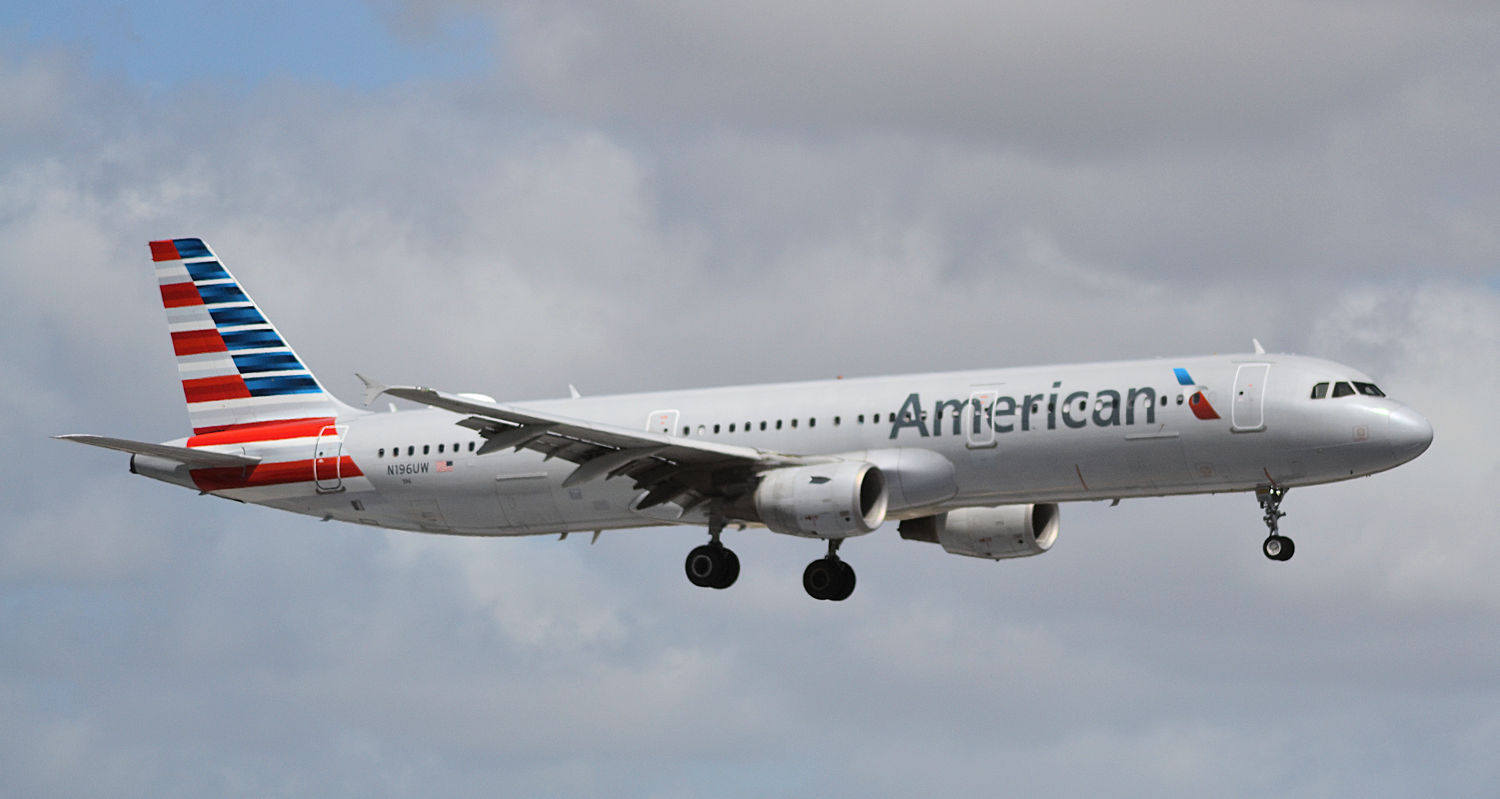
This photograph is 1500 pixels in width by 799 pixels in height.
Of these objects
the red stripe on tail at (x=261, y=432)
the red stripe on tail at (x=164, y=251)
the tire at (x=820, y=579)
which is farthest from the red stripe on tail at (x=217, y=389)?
the tire at (x=820, y=579)

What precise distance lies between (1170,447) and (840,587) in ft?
34.4

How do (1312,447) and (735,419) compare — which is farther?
(735,419)

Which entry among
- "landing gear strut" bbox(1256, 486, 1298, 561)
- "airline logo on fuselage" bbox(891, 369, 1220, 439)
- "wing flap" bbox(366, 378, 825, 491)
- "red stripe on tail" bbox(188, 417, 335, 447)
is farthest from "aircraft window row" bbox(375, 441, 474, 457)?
"landing gear strut" bbox(1256, 486, 1298, 561)

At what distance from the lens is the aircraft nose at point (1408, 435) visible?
152ft

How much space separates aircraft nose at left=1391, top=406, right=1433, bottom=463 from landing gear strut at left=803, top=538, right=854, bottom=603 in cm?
1417

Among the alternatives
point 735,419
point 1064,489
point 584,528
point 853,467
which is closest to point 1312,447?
point 1064,489

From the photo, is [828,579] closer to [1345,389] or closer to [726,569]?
[726,569]

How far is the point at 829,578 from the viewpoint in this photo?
2126 inches

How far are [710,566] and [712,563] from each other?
95 millimetres

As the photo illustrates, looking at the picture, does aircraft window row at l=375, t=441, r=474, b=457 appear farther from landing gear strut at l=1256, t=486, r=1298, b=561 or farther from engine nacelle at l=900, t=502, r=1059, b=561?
landing gear strut at l=1256, t=486, r=1298, b=561

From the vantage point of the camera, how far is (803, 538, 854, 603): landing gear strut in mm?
54031

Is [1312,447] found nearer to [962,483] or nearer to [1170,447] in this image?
[1170,447]

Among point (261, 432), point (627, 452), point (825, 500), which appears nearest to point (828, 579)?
point (825, 500)

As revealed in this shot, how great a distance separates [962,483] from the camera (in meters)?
49.2
